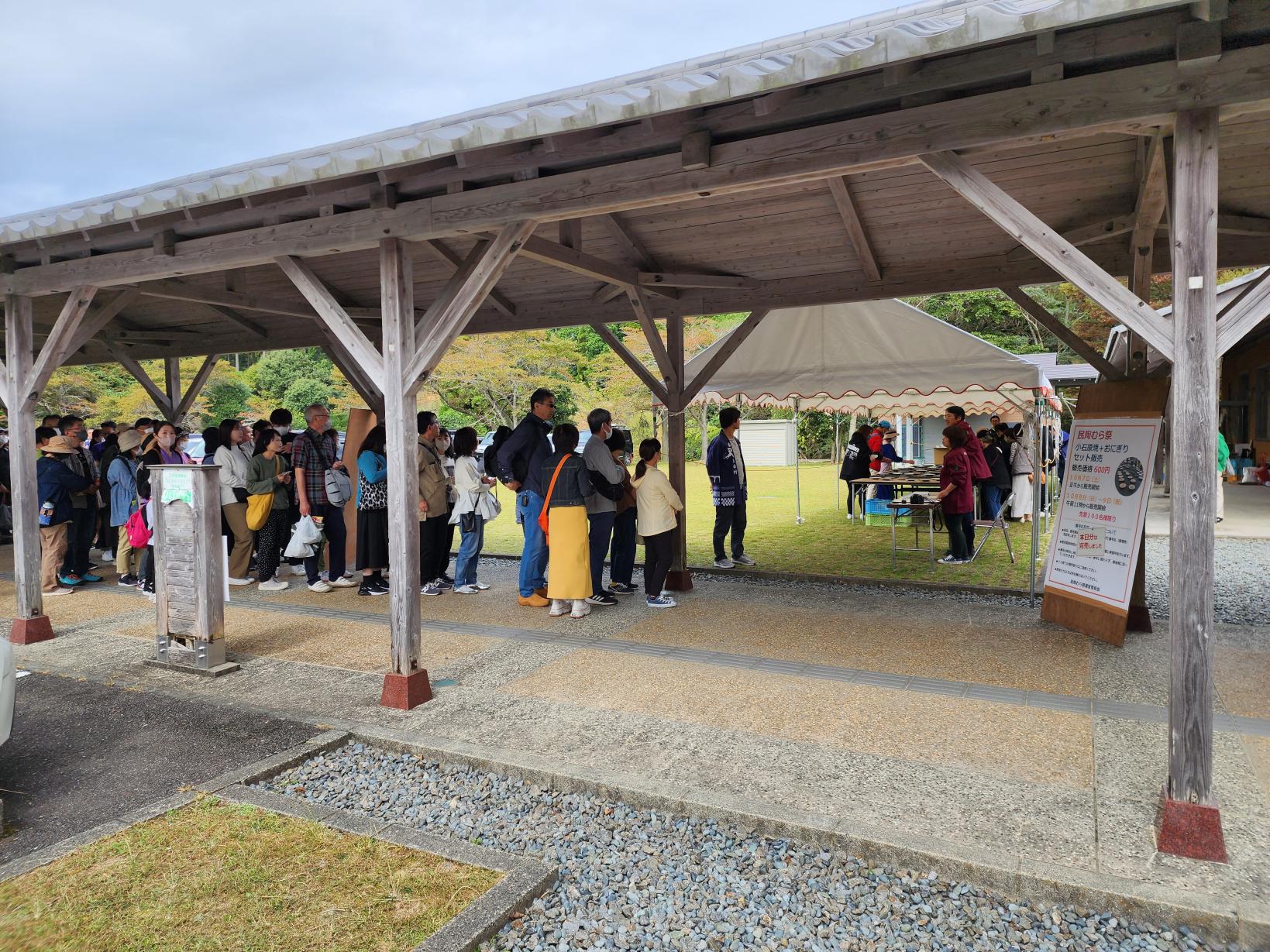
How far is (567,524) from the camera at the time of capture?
6.25 m

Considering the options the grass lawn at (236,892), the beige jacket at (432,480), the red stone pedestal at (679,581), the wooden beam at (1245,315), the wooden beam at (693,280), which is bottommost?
the grass lawn at (236,892)

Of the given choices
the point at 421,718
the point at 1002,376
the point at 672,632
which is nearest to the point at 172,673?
the point at 421,718

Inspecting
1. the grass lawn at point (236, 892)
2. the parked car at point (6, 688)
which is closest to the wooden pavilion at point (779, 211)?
the grass lawn at point (236, 892)

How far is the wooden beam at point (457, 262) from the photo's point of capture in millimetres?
6266

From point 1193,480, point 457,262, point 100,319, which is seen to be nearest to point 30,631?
point 100,319

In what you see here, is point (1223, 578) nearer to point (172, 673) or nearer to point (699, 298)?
point (699, 298)

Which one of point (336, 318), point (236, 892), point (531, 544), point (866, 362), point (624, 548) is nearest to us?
point (236, 892)

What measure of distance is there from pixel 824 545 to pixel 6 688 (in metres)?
8.65

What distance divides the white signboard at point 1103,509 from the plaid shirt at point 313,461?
252 inches

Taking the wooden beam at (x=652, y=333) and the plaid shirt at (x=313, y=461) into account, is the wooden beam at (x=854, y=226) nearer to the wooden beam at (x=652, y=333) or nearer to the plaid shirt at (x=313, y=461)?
the wooden beam at (x=652, y=333)

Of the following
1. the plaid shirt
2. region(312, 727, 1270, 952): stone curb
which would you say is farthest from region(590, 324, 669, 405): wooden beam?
region(312, 727, 1270, 952): stone curb

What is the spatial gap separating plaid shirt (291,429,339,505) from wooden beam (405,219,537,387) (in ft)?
11.2

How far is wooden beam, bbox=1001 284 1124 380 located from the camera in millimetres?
5559

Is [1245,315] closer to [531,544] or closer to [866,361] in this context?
[531,544]
